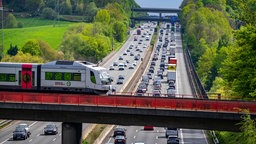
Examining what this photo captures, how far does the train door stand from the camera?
63.6 m

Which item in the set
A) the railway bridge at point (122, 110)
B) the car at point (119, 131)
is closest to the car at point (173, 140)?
the car at point (119, 131)

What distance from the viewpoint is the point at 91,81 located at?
63844mm

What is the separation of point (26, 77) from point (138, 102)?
1336 cm

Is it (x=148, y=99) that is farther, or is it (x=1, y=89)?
(x=1, y=89)

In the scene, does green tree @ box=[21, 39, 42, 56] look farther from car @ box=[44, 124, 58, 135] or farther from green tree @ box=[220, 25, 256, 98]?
green tree @ box=[220, 25, 256, 98]

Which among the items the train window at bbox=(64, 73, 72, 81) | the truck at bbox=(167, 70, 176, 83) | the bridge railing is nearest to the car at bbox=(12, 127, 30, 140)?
the train window at bbox=(64, 73, 72, 81)

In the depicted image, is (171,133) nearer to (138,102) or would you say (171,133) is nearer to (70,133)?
(70,133)

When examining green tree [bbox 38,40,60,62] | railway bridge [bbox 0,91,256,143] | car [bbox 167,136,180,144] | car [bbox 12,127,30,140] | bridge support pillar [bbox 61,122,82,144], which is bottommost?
green tree [bbox 38,40,60,62]

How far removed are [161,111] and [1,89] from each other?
→ 667 inches

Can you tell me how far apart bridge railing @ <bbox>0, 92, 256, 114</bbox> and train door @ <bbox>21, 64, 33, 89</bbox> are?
7.96 meters

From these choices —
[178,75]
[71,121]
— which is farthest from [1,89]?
[178,75]

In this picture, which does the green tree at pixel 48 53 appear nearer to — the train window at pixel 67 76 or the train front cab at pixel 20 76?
the train front cab at pixel 20 76

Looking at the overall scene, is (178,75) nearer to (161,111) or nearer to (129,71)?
(129,71)

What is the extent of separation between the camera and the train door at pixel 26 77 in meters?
63.6
